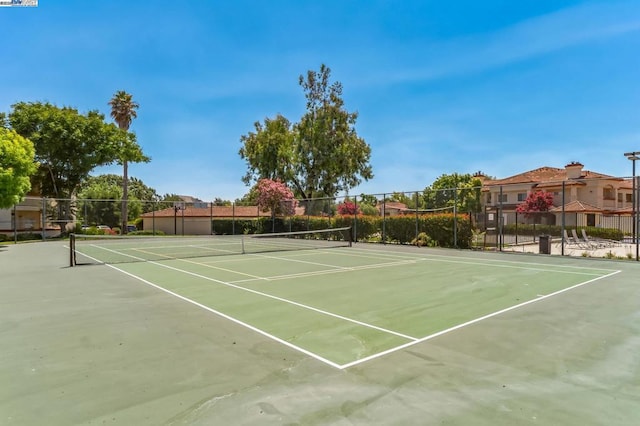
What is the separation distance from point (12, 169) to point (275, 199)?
18.1 m

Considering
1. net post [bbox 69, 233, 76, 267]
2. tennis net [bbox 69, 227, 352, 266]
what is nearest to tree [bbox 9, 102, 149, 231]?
tennis net [bbox 69, 227, 352, 266]

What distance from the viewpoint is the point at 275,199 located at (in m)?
34.1

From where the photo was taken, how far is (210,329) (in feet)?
19.1

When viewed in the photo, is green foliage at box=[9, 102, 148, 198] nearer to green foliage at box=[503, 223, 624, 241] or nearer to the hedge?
the hedge

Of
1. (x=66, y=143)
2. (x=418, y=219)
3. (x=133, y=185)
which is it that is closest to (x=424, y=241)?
(x=418, y=219)

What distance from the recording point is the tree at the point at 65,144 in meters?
31.3

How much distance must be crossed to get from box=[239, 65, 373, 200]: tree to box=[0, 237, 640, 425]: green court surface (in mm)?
28161

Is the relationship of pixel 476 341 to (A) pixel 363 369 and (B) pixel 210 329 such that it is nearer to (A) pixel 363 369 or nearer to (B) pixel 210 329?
(A) pixel 363 369

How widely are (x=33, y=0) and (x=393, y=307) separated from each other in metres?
12.4

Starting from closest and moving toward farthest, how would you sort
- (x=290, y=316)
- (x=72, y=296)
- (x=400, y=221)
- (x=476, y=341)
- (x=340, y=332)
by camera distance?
(x=476, y=341), (x=340, y=332), (x=290, y=316), (x=72, y=296), (x=400, y=221)

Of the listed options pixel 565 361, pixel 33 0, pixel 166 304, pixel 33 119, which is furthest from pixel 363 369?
pixel 33 119

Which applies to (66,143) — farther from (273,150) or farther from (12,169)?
(273,150)

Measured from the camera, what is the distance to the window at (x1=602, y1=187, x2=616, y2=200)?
44812 millimetres

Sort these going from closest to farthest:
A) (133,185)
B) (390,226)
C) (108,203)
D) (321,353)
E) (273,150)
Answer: (321,353) < (390,226) < (273,150) < (108,203) < (133,185)
